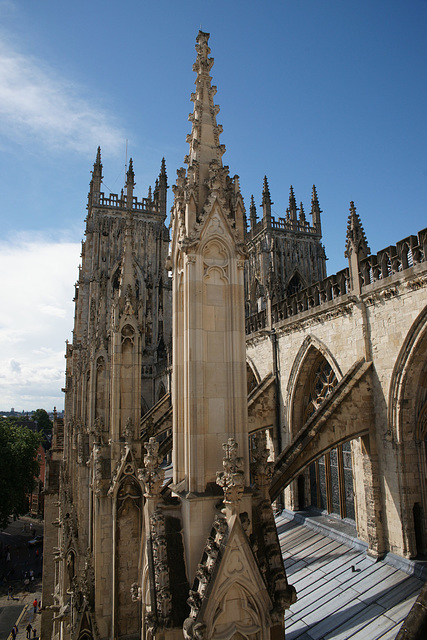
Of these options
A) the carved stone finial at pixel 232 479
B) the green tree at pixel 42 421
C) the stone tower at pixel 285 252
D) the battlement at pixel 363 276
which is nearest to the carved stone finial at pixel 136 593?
the carved stone finial at pixel 232 479

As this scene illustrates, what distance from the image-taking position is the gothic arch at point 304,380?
12.8 m

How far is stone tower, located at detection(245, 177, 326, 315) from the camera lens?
1462 inches

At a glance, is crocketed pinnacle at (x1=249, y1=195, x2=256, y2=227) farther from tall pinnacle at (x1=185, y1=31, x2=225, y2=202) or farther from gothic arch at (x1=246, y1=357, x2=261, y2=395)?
tall pinnacle at (x1=185, y1=31, x2=225, y2=202)

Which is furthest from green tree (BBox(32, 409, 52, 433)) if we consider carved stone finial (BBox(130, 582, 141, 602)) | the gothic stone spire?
carved stone finial (BBox(130, 582, 141, 602))

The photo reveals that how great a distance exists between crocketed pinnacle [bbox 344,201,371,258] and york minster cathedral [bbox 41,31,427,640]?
3 cm

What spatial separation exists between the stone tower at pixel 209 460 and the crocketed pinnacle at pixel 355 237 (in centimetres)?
621

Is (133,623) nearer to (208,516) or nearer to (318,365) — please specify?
(208,516)

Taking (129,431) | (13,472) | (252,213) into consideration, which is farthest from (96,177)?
(129,431)

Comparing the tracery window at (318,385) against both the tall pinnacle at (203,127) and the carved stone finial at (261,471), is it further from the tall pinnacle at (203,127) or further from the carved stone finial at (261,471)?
the tall pinnacle at (203,127)

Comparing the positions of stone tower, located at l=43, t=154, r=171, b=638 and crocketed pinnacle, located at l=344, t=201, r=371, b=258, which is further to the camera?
crocketed pinnacle, located at l=344, t=201, r=371, b=258

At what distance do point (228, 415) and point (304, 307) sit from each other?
357 inches

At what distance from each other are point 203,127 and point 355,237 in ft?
21.1

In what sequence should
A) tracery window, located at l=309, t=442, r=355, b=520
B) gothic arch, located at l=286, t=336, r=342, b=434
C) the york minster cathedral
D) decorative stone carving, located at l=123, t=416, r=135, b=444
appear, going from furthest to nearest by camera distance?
1. gothic arch, located at l=286, t=336, r=342, b=434
2. tracery window, located at l=309, t=442, r=355, b=520
3. decorative stone carving, located at l=123, t=416, r=135, b=444
4. the york minster cathedral

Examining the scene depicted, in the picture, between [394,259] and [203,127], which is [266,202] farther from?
[203,127]
